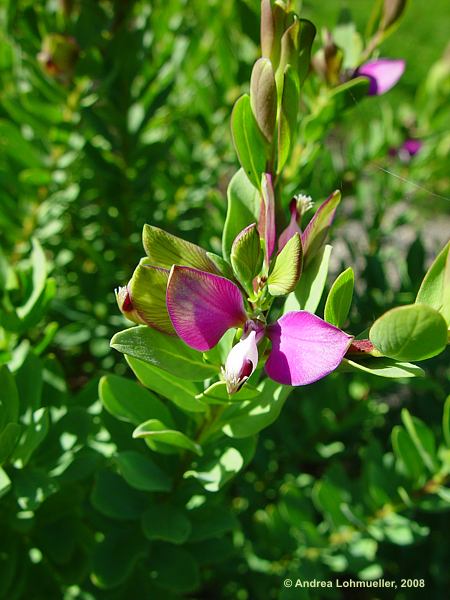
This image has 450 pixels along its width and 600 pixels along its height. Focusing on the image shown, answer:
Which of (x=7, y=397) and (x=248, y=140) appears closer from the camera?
(x=248, y=140)

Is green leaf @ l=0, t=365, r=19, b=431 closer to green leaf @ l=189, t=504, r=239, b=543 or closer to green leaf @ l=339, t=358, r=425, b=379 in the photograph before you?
green leaf @ l=189, t=504, r=239, b=543

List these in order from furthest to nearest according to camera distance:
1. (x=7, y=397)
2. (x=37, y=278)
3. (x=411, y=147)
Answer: (x=411, y=147)
(x=37, y=278)
(x=7, y=397)

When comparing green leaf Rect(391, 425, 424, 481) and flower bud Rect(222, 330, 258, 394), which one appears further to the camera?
green leaf Rect(391, 425, 424, 481)

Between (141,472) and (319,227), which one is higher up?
(319,227)

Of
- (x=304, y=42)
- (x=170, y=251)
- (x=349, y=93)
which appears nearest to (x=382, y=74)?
(x=349, y=93)

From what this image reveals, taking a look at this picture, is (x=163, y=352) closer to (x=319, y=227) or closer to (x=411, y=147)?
(x=319, y=227)

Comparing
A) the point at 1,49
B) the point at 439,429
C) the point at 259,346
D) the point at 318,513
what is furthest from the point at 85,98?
the point at 318,513


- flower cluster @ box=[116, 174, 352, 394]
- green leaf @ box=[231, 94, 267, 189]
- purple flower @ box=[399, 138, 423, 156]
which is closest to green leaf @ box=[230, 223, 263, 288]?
flower cluster @ box=[116, 174, 352, 394]
